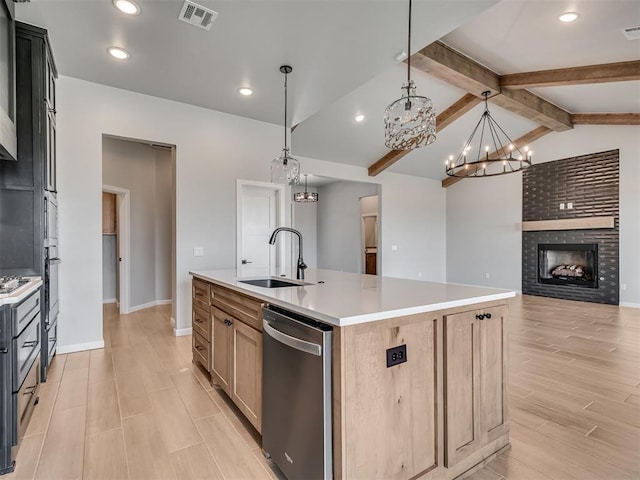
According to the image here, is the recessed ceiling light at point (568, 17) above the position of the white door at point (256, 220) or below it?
above

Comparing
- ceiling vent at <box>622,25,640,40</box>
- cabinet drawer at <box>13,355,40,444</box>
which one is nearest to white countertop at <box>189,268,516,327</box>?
cabinet drawer at <box>13,355,40,444</box>

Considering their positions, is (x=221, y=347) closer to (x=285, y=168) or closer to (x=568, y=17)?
(x=285, y=168)

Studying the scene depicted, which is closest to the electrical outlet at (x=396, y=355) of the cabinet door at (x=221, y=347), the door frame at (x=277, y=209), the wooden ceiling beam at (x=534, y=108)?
the cabinet door at (x=221, y=347)

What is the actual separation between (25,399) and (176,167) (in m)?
2.97

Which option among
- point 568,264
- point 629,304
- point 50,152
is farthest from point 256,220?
point 629,304

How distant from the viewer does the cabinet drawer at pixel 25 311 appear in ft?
5.57

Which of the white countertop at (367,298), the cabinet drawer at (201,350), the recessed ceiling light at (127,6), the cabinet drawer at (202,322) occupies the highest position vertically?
the recessed ceiling light at (127,6)

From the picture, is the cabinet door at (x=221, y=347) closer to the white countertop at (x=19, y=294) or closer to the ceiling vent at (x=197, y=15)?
the white countertop at (x=19, y=294)

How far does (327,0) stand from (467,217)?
756 cm

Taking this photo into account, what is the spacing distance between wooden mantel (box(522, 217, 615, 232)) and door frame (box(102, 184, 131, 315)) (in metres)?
8.04

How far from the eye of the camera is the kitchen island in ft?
4.24

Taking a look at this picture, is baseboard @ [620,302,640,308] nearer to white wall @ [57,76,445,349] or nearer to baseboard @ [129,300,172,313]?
white wall @ [57,76,445,349]

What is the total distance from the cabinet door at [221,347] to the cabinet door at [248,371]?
0.34 feet

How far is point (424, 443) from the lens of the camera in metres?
1.49
